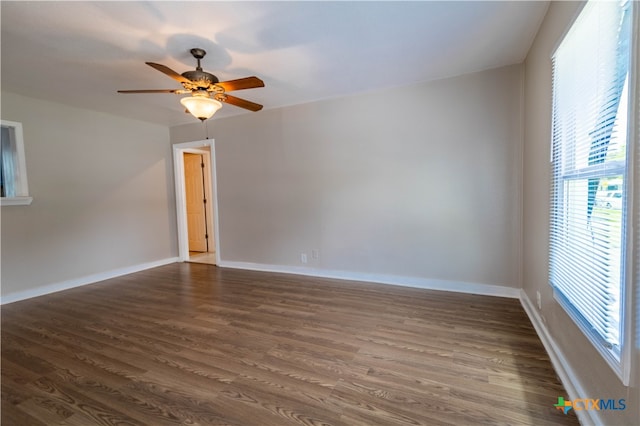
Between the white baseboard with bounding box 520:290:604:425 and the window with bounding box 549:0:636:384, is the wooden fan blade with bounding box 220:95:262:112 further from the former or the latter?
the white baseboard with bounding box 520:290:604:425

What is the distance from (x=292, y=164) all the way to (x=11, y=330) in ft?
11.2

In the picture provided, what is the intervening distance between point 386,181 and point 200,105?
2.26 metres

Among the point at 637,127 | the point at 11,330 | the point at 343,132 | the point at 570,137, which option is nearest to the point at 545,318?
the point at 570,137

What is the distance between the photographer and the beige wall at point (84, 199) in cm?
345

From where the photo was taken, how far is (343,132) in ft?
12.4

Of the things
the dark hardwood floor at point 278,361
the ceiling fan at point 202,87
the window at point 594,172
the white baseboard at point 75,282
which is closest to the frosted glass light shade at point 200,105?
the ceiling fan at point 202,87

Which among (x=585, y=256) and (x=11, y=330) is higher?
(x=585, y=256)

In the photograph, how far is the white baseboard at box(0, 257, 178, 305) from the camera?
336cm

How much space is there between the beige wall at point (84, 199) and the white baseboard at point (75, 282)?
36mm

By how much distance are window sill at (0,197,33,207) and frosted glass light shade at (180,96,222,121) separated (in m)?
2.66

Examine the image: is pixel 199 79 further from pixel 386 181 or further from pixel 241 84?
pixel 386 181

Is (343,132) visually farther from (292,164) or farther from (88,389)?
(88,389)

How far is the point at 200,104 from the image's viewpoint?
7.79 feet

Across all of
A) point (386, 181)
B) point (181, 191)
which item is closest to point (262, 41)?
point (386, 181)
